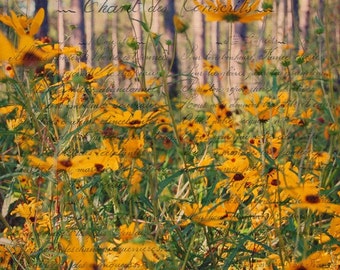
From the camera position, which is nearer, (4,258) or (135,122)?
(135,122)

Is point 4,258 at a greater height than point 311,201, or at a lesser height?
lesser

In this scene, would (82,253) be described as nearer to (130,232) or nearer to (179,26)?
(130,232)

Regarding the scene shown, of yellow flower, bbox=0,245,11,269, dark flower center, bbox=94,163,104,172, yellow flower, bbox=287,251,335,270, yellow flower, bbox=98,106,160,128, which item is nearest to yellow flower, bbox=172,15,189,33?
yellow flower, bbox=98,106,160,128

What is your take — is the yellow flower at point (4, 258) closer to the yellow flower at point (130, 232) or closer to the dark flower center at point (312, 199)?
the yellow flower at point (130, 232)

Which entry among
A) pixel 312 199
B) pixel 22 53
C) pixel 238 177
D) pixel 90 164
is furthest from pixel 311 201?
pixel 22 53

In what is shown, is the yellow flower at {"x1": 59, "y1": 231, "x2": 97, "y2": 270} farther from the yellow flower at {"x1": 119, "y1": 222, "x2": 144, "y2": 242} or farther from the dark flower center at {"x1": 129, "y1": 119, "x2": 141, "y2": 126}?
the dark flower center at {"x1": 129, "y1": 119, "x2": 141, "y2": 126}

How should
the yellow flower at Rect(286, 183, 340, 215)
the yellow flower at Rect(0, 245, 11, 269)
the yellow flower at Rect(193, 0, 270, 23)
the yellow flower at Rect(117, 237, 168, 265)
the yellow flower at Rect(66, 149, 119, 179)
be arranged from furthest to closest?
the yellow flower at Rect(0, 245, 11, 269), the yellow flower at Rect(193, 0, 270, 23), the yellow flower at Rect(66, 149, 119, 179), the yellow flower at Rect(286, 183, 340, 215), the yellow flower at Rect(117, 237, 168, 265)

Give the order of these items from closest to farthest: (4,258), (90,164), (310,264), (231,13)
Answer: (310,264), (90,164), (231,13), (4,258)

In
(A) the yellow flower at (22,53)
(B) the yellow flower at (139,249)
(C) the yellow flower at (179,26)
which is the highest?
(C) the yellow flower at (179,26)

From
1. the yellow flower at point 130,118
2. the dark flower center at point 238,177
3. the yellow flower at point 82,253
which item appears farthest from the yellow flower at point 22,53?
the dark flower center at point 238,177

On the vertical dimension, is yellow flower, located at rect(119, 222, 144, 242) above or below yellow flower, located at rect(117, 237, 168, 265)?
below

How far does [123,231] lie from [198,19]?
7244 millimetres

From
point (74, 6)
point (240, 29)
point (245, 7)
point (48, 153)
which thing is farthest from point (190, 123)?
point (240, 29)

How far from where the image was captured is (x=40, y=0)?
262cm
